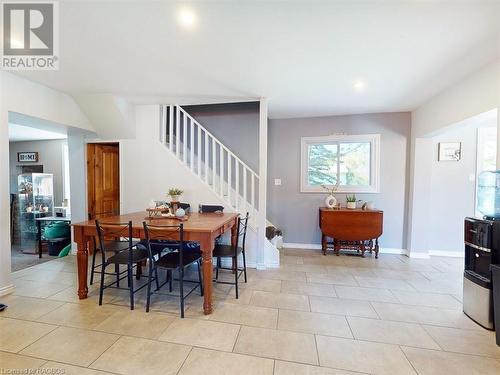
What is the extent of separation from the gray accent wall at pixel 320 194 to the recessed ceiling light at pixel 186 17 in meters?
2.91

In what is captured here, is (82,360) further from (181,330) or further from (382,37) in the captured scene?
(382,37)

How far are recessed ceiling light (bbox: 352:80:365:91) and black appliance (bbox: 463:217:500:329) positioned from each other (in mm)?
1906

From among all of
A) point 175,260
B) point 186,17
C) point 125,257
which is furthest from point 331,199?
point 186,17

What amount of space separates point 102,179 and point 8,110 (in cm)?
190

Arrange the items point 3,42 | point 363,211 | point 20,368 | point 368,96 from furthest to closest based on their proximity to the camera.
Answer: point 363,211
point 368,96
point 3,42
point 20,368

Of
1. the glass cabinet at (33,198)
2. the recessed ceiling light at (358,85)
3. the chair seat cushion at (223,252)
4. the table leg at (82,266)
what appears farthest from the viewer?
the glass cabinet at (33,198)

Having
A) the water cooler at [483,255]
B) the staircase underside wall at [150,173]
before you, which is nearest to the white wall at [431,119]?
the water cooler at [483,255]

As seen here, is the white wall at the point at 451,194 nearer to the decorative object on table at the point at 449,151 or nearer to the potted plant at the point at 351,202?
the decorative object on table at the point at 449,151

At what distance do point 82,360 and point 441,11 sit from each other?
3.60 metres

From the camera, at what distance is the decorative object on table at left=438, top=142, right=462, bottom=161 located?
3.97m

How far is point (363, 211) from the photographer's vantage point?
392 cm

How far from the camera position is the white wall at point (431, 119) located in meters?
2.40

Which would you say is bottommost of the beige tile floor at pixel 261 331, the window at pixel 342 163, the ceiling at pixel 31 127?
the beige tile floor at pixel 261 331

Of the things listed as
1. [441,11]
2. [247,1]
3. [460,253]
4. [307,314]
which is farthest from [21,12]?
[460,253]
